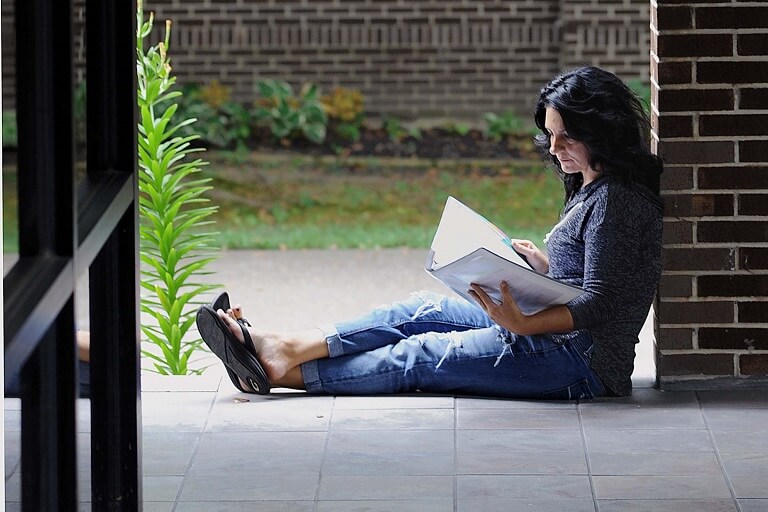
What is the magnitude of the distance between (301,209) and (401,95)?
8.65ft

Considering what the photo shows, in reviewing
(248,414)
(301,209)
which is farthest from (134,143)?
(301,209)

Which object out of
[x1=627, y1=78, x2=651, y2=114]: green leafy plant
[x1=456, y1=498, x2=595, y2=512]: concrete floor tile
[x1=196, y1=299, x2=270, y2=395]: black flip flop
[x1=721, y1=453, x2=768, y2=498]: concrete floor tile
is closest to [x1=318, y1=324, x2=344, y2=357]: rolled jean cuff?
[x1=196, y1=299, x2=270, y2=395]: black flip flop

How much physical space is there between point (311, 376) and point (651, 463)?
3.98 feet

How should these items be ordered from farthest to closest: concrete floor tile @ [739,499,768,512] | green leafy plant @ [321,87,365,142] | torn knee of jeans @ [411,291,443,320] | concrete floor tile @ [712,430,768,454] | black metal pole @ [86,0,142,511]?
green leafy plant @ [321,87,365,142]
torn knee of jeans @ [411,291,443,320]
concrete floor tile @ [712,430,768,454]
concrete floor tile @ [739,499,768,512]
black metal pole @ [86,0,142,511]

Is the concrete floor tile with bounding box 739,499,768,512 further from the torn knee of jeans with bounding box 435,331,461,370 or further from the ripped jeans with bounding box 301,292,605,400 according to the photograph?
the torn knee of jeans with bounding box 435,331,461,370

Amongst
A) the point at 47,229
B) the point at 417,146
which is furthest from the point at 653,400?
the point at 417,146

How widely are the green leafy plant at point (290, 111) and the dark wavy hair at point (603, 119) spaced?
8090 mm

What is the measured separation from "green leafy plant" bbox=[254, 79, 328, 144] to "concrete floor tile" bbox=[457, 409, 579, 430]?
820cm

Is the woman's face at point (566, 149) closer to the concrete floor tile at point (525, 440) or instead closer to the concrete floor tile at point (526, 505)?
the concrete floor tile at point (525, 440)

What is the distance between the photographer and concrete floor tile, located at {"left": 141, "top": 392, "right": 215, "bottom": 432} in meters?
4.18

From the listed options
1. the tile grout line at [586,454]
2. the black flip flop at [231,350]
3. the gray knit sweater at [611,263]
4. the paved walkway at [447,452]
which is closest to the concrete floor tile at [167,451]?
the paved walkway at [447,452]

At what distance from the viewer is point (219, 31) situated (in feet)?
42.1

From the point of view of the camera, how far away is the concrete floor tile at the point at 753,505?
343cm

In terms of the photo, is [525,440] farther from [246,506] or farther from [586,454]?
[246,506]
